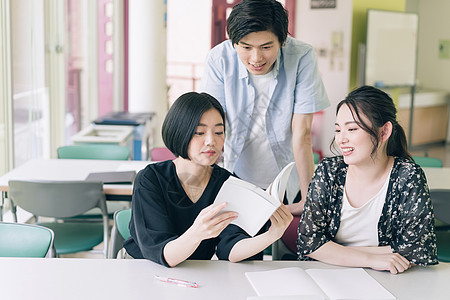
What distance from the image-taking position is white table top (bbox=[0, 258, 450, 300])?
5.13 ft

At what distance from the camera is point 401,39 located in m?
8.16

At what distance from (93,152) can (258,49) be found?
90.6 inches

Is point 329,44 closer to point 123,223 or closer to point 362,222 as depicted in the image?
point 123,223

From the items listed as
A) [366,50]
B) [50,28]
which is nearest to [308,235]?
[50,28]

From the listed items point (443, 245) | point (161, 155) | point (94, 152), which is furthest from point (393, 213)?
point (94, 152)

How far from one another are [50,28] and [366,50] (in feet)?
13.9

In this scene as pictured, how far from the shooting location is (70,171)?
3.43 meters

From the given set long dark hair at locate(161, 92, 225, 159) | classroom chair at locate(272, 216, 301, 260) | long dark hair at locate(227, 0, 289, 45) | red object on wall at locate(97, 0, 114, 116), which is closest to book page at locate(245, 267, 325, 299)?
long dark hair at locate(161, 92, 225, 159)

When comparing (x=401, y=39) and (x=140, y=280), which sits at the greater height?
(x=401, y=39)

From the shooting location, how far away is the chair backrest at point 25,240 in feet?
6.94

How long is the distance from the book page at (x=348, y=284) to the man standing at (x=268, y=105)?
634 millimetres

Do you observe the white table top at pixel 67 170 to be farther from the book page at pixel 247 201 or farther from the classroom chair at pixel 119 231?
the book page at pixel 247 201

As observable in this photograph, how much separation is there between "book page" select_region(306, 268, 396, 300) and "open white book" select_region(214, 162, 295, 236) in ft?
0.85

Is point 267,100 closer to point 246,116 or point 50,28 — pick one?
point 246,116
